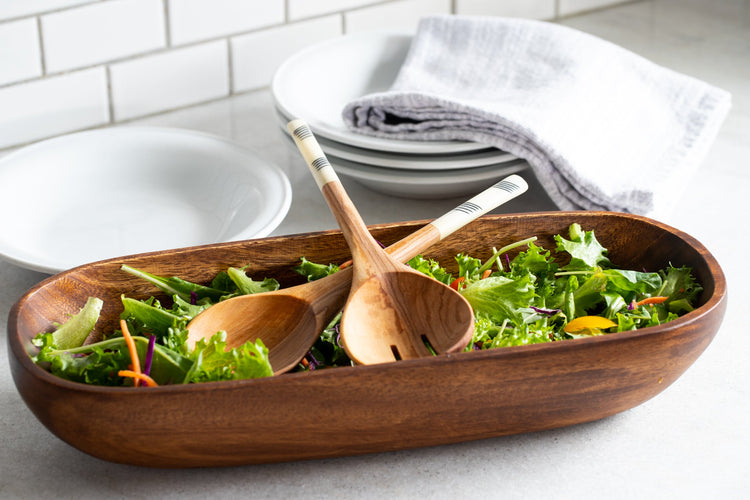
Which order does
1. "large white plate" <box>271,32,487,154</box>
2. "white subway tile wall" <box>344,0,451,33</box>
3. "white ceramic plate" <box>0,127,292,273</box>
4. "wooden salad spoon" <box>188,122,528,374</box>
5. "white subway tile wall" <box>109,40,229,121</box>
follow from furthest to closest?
"white subway tile wall" <box>344,0,451,33</box>
"white subway tile wall" <box>109,40,229,121</box>
"large white plate" <box>271,32,487,154</box>
"white ceramic plate" <box>0,127,292,273</box>
"wooden salad spoon" <box>188,122,528,374</box>

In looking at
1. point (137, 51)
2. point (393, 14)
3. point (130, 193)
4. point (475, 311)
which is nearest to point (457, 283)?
point (475, 311)

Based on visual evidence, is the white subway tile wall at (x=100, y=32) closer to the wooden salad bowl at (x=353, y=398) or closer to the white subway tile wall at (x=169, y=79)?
the white subway tile wall at (x=169, y=79)

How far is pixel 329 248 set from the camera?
0.74 metres

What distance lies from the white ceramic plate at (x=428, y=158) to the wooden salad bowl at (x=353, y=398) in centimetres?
30

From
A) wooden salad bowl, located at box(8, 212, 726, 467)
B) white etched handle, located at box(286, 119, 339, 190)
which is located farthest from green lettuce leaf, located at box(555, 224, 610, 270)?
white etched handle, located at box(286, 119, 339, 190)

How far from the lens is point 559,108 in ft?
3.16

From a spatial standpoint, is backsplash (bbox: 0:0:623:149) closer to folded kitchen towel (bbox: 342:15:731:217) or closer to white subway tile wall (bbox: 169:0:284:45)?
white subway tile wall (bbox: 169:0:284:45)

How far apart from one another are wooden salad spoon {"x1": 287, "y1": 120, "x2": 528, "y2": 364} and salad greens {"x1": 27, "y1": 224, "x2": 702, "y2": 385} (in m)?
0.03

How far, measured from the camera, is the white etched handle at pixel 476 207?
0.73m

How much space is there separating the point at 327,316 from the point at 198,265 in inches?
4.8

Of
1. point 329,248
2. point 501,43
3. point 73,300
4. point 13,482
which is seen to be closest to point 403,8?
point 501,43

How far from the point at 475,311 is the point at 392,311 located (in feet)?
0.25

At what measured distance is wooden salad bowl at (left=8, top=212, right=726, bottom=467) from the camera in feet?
1.78

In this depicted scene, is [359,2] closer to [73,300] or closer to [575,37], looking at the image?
[575,37]
